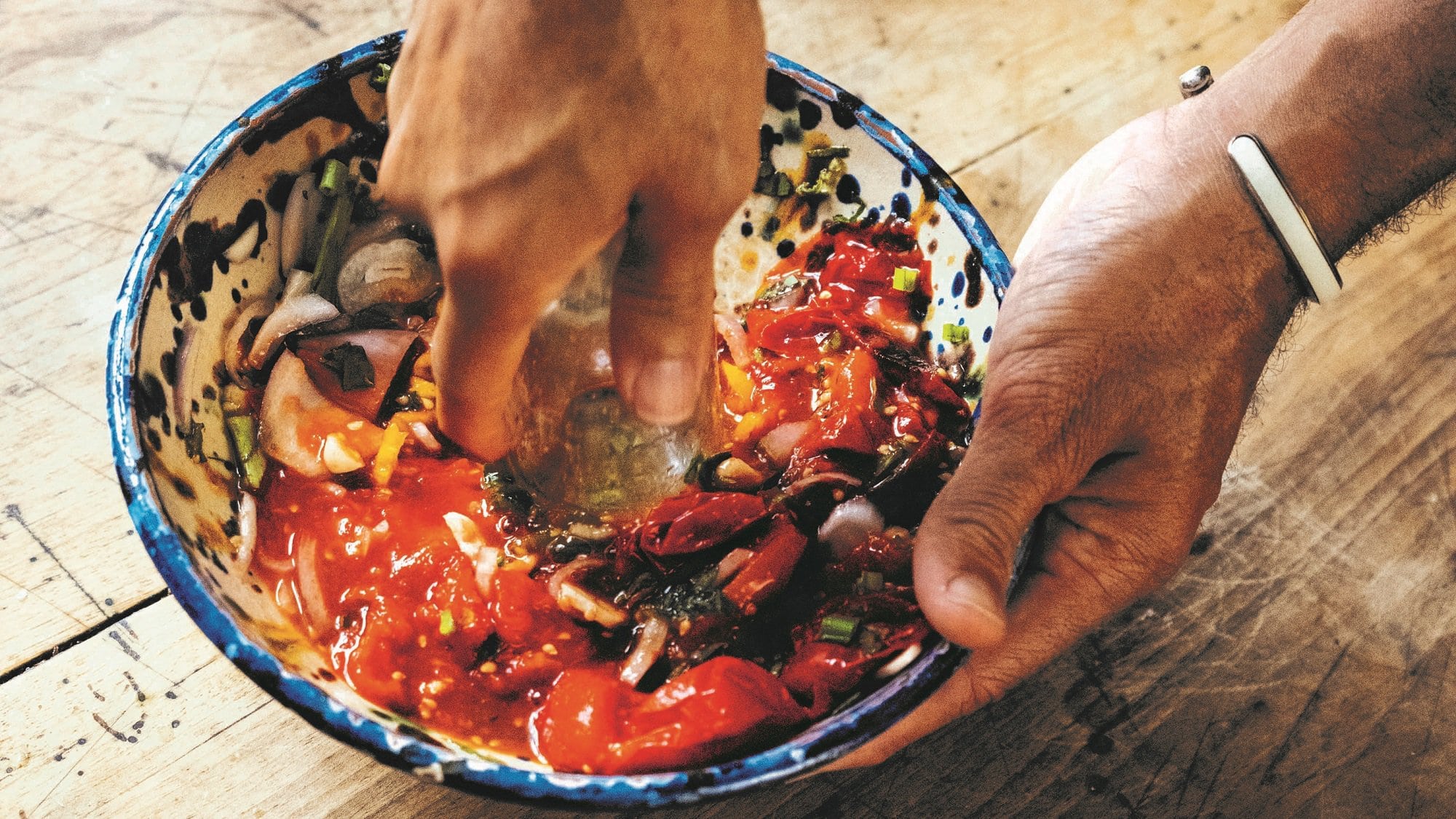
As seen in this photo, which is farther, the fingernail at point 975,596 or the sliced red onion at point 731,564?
the sliced red onion at point 731,564

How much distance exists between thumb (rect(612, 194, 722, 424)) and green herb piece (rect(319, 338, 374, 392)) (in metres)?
0.32

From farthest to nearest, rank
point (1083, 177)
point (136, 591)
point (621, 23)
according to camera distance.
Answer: point (1083, 177) < point (136, 591) < point (621, 23)

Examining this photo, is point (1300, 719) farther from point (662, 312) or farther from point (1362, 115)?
point (662, 312)

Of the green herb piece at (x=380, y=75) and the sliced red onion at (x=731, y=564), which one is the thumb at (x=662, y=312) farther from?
the green herb piece at (x=380, y=75)

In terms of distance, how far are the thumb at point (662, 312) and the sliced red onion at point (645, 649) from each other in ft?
0.60

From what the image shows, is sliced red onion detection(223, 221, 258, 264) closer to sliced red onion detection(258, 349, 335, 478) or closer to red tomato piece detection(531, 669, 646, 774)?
sliced red onion detection(258, 349, 335, 478)

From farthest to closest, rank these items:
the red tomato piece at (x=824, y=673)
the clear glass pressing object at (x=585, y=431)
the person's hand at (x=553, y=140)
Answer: the clear glass pressing object at (x=585, y=431)
the red tomato piece at (x=824, y=673)
the person's hand at (x=553, y=140)

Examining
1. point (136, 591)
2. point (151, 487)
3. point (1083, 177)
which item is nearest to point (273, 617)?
point (151, 487)

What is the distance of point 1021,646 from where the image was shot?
790 mm

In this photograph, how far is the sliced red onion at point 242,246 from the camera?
812mm

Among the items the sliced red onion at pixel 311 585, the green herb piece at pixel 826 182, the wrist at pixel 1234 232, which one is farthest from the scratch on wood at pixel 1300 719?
the sliced red onion at pixel 311 585

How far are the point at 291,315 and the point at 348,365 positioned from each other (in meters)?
0.07

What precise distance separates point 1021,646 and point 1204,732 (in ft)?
0.64

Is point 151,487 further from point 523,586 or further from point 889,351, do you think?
point 889,351
